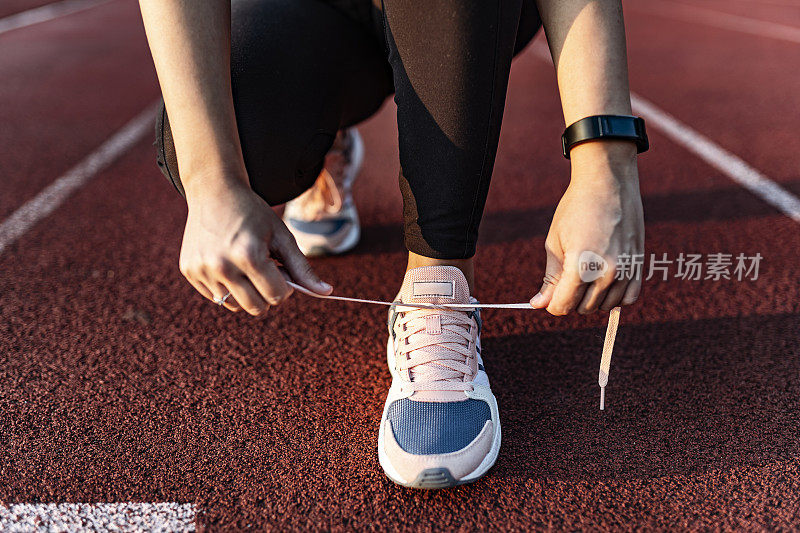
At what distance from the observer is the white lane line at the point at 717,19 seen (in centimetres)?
493

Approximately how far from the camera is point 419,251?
1.20 metres

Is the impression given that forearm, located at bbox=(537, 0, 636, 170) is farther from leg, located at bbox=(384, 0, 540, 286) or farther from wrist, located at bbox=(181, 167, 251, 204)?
wrist, located at bbox=(181, 167, 251, 204)

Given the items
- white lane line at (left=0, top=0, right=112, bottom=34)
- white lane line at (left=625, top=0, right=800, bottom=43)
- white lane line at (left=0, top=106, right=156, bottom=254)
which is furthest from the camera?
white lane line at (left=0, top=0, right=112, bottom=34)

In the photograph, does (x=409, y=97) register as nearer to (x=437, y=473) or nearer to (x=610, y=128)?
(x=610, y=128)

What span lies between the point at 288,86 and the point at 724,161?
6.13ft

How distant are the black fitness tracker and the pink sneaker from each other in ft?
1.09

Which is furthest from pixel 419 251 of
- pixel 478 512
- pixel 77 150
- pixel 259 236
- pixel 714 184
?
pixel 77 150

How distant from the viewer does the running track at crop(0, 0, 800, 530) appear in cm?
109

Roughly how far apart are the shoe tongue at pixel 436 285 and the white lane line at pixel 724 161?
54.2 inches

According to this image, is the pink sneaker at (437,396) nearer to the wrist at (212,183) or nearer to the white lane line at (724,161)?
the wrist at (212,183)

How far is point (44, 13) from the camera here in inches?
269

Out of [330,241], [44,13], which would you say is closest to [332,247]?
[330,241]

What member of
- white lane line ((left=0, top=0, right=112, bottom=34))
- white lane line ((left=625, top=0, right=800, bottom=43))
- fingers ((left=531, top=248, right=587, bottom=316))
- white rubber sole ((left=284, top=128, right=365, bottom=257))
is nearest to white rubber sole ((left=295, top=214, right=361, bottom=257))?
white rubber sole ((left=284, top=128, right=365, bottom=257))

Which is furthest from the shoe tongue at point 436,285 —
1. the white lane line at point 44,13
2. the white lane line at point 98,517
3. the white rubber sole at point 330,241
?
the white lane line at point 44,13
